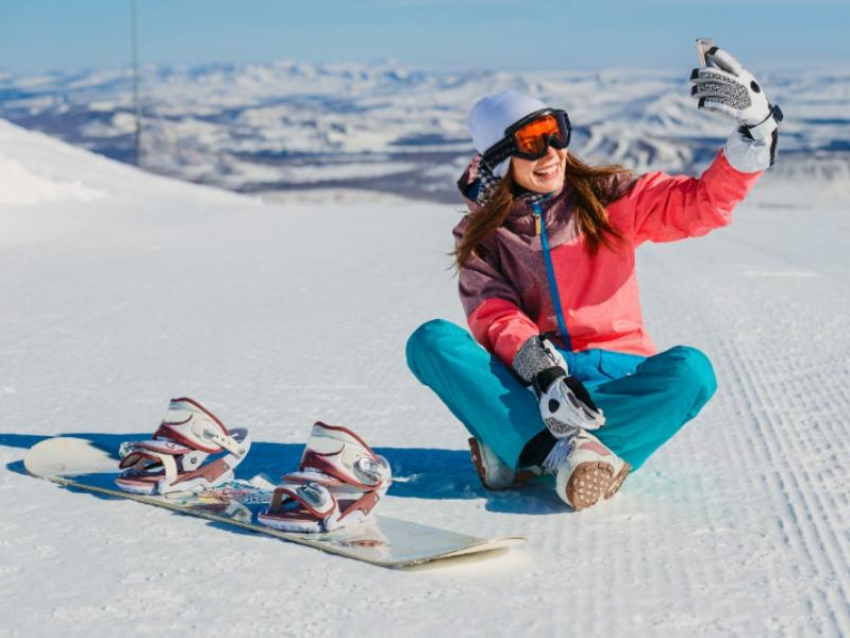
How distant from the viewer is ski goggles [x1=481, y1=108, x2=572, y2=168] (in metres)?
2.51

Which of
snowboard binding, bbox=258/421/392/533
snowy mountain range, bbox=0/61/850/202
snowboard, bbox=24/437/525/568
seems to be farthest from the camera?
snowy mountain range, bbox=0/61/850/202

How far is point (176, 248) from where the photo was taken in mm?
7531

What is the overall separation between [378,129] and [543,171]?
91033mm

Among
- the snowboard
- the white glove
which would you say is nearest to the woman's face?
the white glove

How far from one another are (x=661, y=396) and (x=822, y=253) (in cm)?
532

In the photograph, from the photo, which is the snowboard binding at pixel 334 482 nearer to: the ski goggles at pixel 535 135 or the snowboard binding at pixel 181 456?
the snowboard binding at pixel 181 456

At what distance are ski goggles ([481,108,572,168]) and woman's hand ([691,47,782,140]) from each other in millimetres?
324

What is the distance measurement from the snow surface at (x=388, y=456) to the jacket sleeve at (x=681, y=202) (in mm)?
546

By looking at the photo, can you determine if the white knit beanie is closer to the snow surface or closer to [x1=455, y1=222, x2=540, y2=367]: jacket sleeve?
[x1=455, y1=222, x2=540, y2=367]: jacket sleeve

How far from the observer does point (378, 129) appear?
92375 mm

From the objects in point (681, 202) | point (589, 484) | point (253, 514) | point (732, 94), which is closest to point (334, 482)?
point (253, 514)

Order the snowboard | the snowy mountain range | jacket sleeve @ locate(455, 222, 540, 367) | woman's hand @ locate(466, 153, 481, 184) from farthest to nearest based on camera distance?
the snowy mountain range → woman's hand @ locate(466, 153, 481, 184) → jacket sleeve @ locate(455, 222, 540, 367) → the snowboard

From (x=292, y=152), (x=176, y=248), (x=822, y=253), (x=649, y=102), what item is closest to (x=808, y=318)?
(x=822, y=253)

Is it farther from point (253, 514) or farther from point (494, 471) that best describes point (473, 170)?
point (253, 514)
